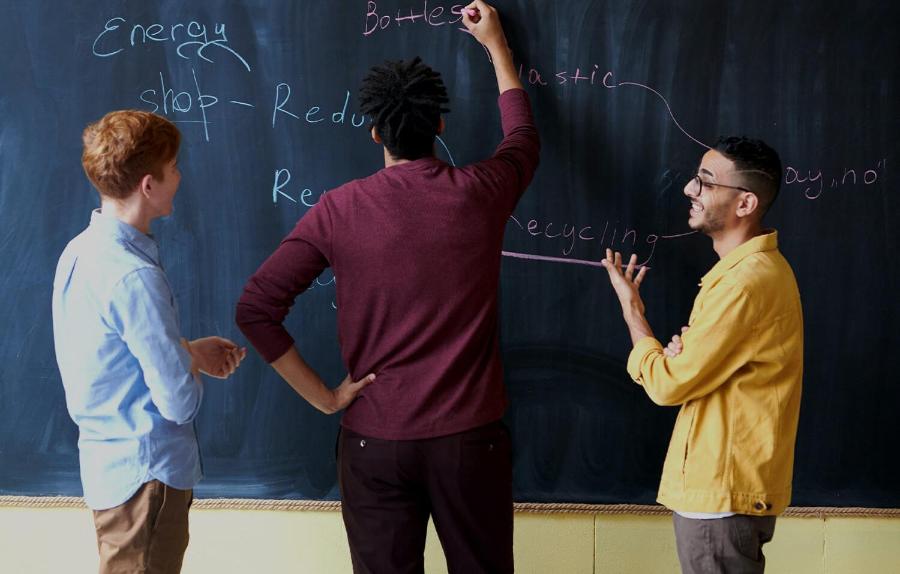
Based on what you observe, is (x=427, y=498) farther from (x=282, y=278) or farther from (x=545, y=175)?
(x=545, y=175)

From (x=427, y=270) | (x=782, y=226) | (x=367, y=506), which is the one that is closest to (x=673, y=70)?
(x=782, y=226)

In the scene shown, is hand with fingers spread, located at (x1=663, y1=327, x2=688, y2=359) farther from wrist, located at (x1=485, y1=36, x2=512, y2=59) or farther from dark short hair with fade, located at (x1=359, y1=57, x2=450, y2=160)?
wrist, located at (x1=485, y1=36, x2=512, y2=59)

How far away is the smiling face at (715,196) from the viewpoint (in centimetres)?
179

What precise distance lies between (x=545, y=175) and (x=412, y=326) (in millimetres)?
704

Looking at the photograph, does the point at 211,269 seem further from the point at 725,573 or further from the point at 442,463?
the point at 725,573

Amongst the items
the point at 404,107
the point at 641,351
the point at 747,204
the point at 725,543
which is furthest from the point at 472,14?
the point at 725,543

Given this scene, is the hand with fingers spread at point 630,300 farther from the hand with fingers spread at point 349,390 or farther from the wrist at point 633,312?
the hand with fingers spread at point 349,390

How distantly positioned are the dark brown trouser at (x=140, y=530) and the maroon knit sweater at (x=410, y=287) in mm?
359

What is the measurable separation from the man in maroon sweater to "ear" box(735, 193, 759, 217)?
18.0 inches

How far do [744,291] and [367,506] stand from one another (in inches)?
34.7

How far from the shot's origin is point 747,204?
178cm

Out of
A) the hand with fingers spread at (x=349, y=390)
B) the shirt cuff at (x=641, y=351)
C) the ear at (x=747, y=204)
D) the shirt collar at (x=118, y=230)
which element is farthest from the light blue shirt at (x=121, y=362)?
the ear at (x=747, y=204)

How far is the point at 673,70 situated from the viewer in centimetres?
221

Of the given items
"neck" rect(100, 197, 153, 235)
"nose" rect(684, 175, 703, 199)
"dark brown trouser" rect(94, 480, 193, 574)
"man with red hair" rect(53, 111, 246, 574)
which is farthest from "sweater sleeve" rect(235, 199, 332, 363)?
"nose" rect(684, 175, 703, 199)
